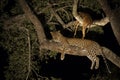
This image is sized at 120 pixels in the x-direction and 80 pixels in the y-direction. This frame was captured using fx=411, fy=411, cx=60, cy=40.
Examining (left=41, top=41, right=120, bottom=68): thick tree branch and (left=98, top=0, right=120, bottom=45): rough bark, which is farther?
(left=98, top=0, right=120, bottom=45): rough bark

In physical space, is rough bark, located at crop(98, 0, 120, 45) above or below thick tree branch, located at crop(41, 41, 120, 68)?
above

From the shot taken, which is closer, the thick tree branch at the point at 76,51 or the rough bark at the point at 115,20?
the thick tree branch at the point at 76,51

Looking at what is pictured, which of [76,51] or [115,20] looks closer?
[76,51]

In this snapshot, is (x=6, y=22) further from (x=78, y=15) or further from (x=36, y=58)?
(x=78, y=15)

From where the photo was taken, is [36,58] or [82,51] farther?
[36,58]

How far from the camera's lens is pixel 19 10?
11.4 metres

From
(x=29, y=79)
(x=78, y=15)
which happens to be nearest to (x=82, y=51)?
(x=78, y=15)

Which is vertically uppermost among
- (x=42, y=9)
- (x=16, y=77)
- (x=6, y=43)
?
(x=42, y=9)

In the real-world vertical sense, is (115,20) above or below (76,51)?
above

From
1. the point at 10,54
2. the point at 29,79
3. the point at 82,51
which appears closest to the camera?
the point at 82,51

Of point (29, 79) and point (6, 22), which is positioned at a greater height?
point (6, 22)

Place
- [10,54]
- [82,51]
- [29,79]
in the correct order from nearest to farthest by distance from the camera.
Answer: [82,51] < [29,79] < [10,54]

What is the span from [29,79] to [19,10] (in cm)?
216

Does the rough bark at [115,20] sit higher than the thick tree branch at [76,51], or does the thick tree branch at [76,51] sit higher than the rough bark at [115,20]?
the rough bark at [115,20]
